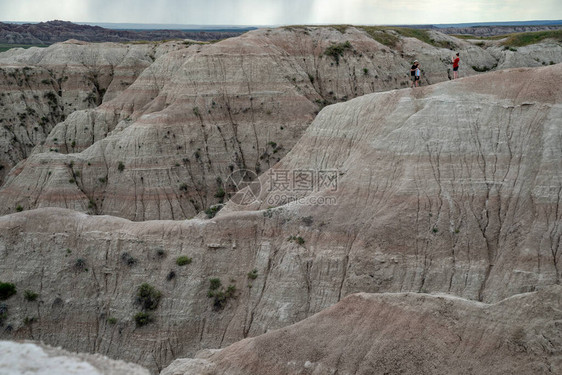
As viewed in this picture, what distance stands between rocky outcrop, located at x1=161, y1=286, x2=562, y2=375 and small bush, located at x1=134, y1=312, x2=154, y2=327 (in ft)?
33.2

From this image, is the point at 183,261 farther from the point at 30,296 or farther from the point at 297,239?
the point at 30,296

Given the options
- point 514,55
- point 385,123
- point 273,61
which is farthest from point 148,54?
point 385,123

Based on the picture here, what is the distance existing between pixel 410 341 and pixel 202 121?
43014 millimetres

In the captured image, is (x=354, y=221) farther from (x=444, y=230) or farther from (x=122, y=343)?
(x=122, y=343)

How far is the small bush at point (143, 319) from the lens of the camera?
114 feet

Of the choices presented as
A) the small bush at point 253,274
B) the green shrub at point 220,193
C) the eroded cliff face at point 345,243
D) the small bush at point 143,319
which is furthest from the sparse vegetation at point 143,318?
the green shrub at point 220,193

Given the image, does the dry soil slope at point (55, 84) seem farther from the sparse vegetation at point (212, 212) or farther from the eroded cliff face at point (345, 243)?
the eroded cliff face at point (345, 243)

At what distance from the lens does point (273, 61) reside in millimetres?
65875

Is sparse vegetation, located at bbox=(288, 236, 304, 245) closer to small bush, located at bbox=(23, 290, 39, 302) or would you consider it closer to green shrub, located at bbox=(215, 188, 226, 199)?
small bush, located at bbox=(23, 290, 39, 302)

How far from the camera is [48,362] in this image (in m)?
11.0

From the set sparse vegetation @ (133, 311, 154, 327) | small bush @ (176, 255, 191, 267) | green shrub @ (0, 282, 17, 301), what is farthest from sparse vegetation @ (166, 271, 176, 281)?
green shrub @ (0, 282, 17, 301)

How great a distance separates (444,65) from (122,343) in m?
55.8

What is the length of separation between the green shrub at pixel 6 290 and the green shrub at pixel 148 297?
7.44 meters

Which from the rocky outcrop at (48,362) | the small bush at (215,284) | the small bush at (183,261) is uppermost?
the rocky outcrop at (48,362)
